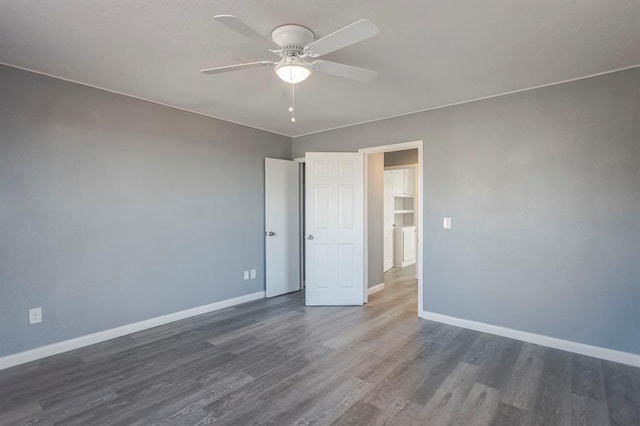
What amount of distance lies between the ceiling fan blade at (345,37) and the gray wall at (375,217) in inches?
122

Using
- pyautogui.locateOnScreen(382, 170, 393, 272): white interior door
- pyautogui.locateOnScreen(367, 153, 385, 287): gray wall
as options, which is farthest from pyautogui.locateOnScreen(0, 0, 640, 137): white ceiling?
pyautogui.locateOnScreen(382, 170, 393, 272): white interior door

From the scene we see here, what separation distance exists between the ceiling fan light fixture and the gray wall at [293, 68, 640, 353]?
231cm

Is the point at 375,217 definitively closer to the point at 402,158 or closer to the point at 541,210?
the point at 402,158

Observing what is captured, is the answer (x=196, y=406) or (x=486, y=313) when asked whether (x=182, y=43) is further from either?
(x=486, y=313)

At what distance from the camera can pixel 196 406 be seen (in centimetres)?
225

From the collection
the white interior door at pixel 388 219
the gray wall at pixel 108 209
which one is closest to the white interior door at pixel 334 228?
the gray wall at pixel 108 209

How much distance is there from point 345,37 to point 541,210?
8.88 ft

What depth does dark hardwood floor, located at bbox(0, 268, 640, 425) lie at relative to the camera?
2156 mm

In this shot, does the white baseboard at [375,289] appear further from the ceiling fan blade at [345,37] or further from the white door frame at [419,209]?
the ceiling fan blade at [345,37]

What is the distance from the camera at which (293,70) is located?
214 cm

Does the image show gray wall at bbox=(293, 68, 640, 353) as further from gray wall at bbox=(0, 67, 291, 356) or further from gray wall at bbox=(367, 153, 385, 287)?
gray wall at bbox=(0, 67, 291, 356)

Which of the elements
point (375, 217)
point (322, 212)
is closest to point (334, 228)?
point (322, 212)

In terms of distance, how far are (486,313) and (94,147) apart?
4.50 m

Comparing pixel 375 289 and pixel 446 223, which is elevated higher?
pixel 446 223
